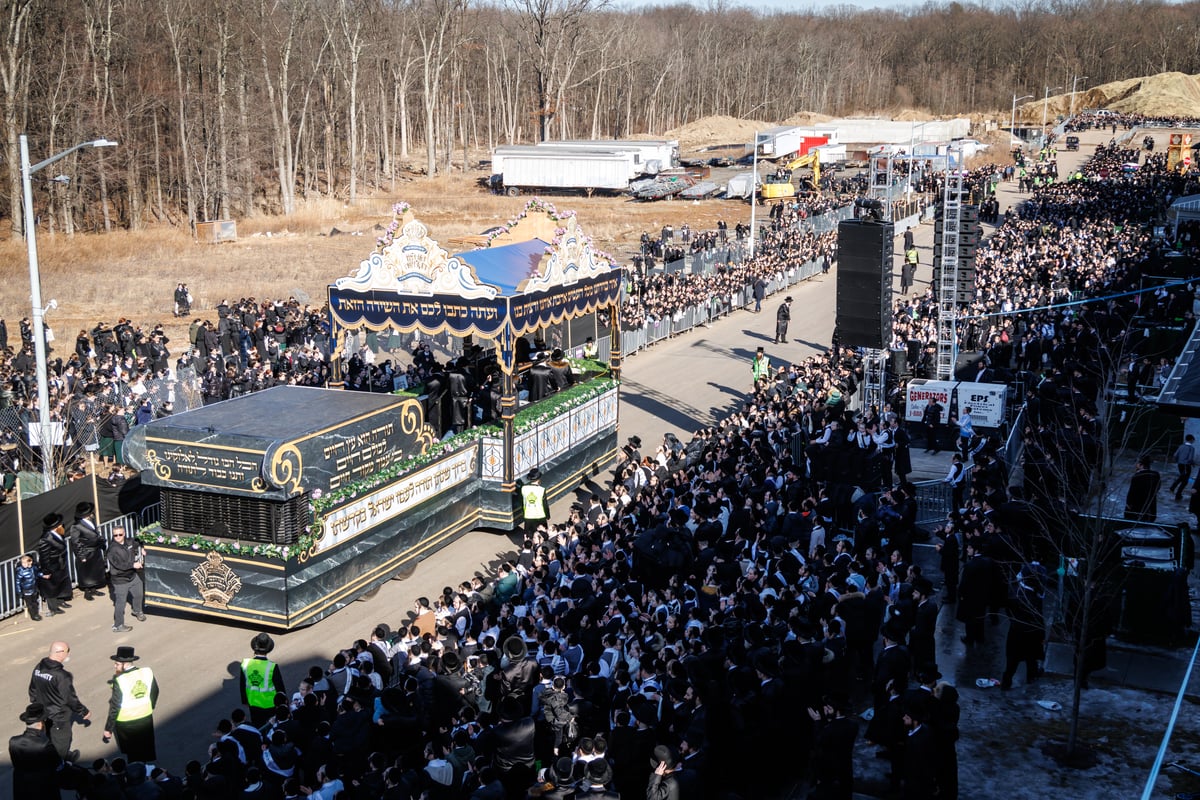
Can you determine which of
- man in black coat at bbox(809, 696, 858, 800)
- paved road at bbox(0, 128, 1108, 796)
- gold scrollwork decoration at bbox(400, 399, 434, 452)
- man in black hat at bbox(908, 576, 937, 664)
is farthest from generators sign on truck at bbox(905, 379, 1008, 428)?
man in black coat at bbox(809, 696, 858, 800)

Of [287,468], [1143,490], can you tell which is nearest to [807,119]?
[1143,490]

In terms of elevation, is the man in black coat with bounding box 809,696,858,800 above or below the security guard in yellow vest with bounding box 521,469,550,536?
above

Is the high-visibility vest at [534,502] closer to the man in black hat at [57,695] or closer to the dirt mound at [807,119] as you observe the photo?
the man in black hat at [57,695]

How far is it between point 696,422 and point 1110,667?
524 inches

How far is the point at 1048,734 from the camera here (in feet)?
38.7

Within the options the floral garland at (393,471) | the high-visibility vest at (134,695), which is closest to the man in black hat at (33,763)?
the high-visibility vest at (134,695)

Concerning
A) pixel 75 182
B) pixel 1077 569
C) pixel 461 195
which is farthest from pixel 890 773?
pixel 461 195

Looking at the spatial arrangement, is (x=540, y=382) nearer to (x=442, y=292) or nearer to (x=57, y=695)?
(x=442, y=292)

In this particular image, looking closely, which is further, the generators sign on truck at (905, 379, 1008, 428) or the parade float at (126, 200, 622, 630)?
the generators sign on truck at (905, 379, 1008, 428)

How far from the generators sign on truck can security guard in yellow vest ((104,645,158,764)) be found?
15998mm

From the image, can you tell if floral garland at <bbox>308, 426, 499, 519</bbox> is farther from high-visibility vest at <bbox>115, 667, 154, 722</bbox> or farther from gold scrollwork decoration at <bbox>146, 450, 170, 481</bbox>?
high-visibility vest at <bbox>115, 667, 154, 722</bbox>

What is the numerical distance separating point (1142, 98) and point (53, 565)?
11793 centimetres

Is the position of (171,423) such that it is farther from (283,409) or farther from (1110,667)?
(1110,667)

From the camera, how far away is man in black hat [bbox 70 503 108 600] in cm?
1564
